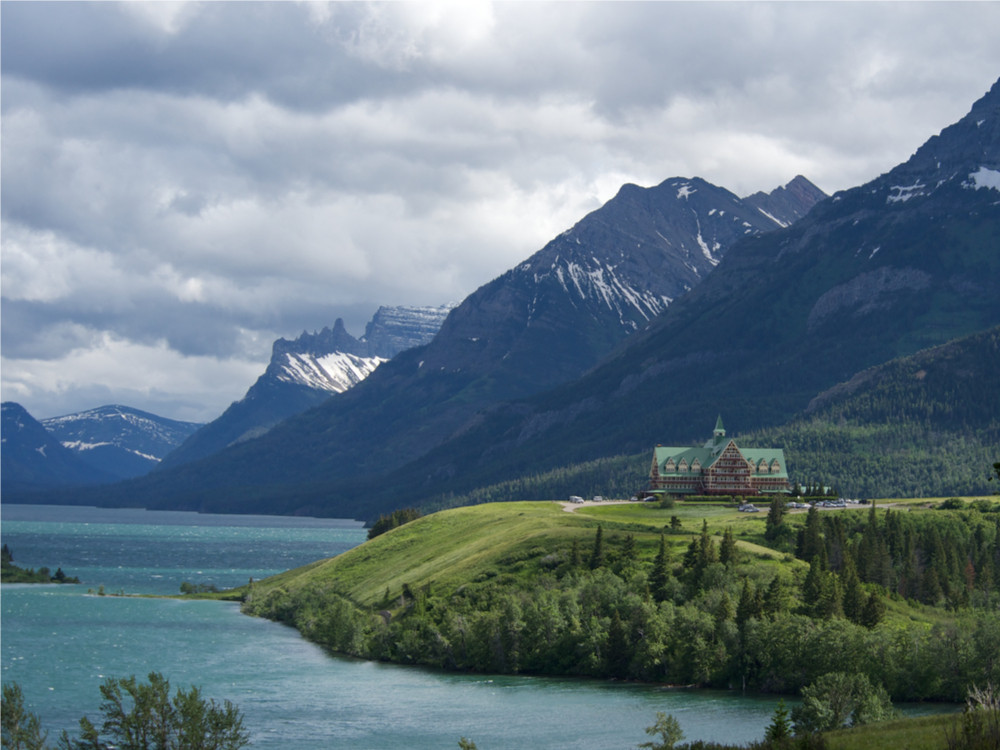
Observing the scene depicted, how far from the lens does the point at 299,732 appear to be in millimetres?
124875

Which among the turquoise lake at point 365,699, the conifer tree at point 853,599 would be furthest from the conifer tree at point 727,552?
the turquoise lake at point 365,699

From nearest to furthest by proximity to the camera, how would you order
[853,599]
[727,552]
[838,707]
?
[838,707] < [853,599] < [727,552]

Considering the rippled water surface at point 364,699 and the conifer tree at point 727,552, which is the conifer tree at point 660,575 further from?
the rippled water surface at point 364,699

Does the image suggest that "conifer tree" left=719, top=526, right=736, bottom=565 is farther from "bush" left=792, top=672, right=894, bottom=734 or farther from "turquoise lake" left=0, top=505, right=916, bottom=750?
"bush" left=792, top=672, right=894, bottom=734

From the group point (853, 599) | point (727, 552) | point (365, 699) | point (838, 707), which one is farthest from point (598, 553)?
point (838, 707)

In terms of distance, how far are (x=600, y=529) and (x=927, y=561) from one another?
52.2 meters

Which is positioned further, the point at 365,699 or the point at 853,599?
the point at 853,599

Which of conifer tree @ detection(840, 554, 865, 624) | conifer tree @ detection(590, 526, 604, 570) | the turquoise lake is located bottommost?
the turquoise lake

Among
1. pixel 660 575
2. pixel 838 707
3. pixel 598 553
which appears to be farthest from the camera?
pixel 598 553

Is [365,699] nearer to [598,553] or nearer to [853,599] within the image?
[598,553]

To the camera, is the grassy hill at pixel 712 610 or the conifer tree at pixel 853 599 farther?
the conifer tree at pixel 853 599

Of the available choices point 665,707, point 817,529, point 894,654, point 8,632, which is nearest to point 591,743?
point 665,707

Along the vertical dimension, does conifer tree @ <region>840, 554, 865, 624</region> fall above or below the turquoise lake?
above

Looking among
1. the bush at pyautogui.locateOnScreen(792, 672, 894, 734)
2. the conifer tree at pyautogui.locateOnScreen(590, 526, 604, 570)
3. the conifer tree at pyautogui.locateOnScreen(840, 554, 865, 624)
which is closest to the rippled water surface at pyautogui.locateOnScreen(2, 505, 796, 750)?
the bush at pyautogui.locateOnScreen(792, 672, 894, 734)
